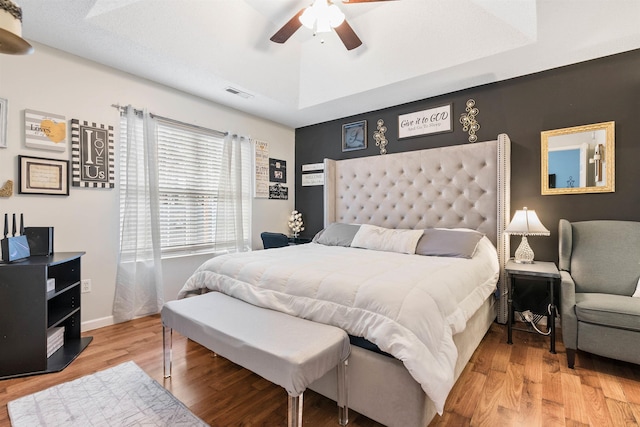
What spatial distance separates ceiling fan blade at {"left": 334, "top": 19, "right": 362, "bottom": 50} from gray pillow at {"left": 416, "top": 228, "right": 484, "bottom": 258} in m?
1.86

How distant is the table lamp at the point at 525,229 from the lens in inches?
100

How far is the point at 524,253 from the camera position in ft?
8.90

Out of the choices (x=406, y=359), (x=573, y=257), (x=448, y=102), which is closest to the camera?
(x=406, y=359)

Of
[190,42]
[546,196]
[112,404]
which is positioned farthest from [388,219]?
[112,404]

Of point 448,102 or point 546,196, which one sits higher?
point 448,102

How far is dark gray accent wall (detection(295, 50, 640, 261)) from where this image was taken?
251 cm

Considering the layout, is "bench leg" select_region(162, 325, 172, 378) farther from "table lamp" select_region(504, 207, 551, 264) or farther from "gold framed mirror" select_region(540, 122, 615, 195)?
"gold framed mirror" select_region(540, 122, 615, 195)

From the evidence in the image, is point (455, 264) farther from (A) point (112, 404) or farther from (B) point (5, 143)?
(B) point (5, 143)

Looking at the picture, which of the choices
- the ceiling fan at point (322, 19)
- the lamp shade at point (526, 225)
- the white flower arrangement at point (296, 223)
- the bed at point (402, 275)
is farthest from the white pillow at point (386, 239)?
the ceiling fan at point (322, 19)

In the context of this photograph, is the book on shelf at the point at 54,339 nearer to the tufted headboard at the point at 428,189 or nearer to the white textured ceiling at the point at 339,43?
the white textured ceiling at the point at 339,43

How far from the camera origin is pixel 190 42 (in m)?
2.64

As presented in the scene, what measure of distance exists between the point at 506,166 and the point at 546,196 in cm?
47

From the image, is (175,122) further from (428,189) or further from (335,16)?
(428,189)

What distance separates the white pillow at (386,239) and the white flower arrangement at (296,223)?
1475 millimetres
